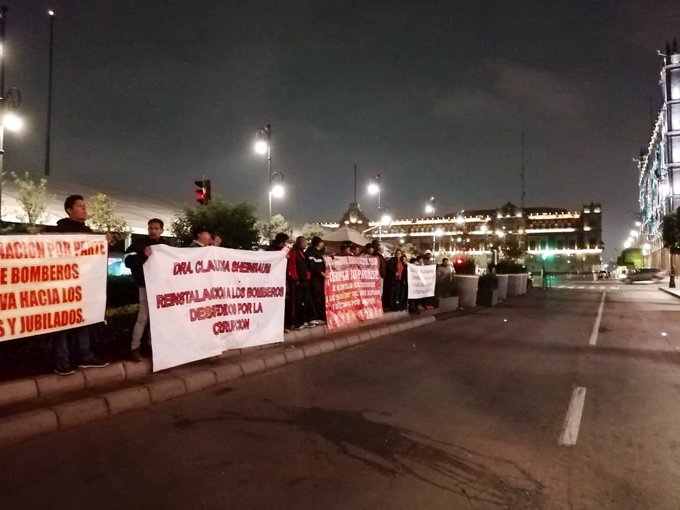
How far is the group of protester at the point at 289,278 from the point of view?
6.76 meters

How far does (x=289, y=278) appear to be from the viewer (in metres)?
10.9

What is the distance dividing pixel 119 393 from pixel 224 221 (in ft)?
69.5

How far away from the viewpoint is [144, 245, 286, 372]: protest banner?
24.4ft

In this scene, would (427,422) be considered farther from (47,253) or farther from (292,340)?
(292,340)

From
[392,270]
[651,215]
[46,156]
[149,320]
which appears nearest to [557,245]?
[651,215]

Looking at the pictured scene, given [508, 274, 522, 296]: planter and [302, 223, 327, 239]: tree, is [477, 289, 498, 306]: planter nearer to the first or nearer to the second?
[508, 274, 522, 296]: planter

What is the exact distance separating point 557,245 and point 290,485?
136119 mm

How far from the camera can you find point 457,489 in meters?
4.24

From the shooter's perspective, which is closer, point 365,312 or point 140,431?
point 140,431

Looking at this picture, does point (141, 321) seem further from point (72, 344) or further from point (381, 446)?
point (381, 446)

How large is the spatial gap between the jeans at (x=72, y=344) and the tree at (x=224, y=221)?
18.6 meters

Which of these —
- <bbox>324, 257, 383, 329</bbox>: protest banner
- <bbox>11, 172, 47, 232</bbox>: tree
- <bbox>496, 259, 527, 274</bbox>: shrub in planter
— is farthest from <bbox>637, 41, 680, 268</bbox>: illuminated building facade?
<bbox>11, 172, 47, 232</bbox>: tree

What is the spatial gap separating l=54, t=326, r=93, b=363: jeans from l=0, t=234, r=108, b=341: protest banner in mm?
102

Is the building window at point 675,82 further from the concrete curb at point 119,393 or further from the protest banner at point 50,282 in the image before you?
the protest banner at point 50,282
